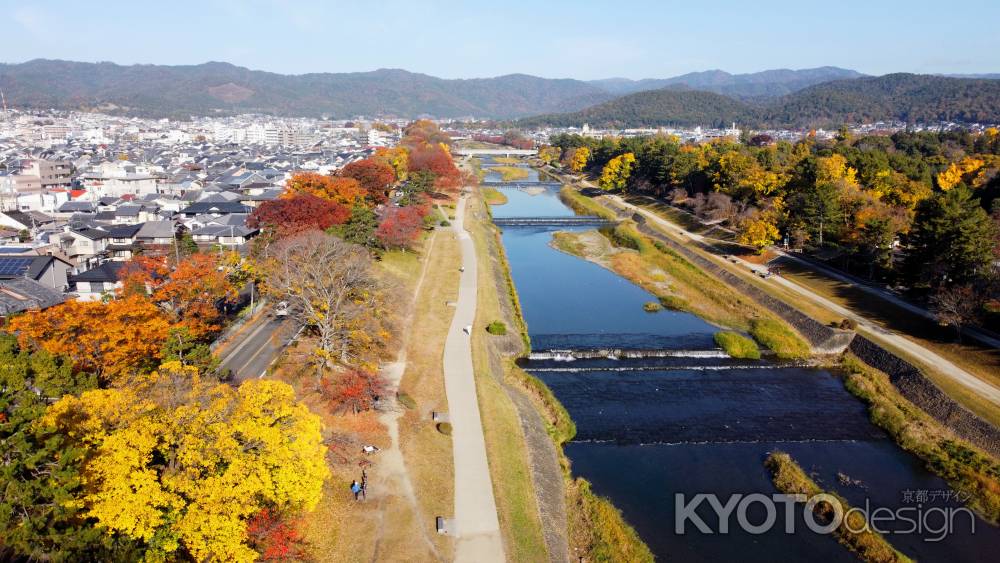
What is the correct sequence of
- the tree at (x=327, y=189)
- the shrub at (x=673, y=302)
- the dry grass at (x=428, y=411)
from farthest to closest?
the tree at (x=327, y=189)
the shrub at (x=673, y=302)
the dry grass at (x=428, y=411)

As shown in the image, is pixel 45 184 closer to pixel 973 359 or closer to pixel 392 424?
pixel 392 424

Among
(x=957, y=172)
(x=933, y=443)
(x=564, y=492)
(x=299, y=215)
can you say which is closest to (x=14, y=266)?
(x=299, y=215)

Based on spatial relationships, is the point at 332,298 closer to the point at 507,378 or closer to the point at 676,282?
the point at 507,378

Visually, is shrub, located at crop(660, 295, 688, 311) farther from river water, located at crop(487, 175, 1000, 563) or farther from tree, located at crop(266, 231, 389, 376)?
tree, located at crop(266, 231, 389, 376)

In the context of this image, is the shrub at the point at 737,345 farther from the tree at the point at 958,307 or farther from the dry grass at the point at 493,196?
the dry grass at the point at 493,196

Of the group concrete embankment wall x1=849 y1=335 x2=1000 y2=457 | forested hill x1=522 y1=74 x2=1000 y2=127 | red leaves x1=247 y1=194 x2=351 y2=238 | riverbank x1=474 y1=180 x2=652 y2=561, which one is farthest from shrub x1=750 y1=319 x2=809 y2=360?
forested hill x1=522 y1=74 x2=1000 y2=127

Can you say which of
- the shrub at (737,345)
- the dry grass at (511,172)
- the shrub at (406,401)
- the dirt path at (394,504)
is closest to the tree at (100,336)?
the shrub at (406,401)
